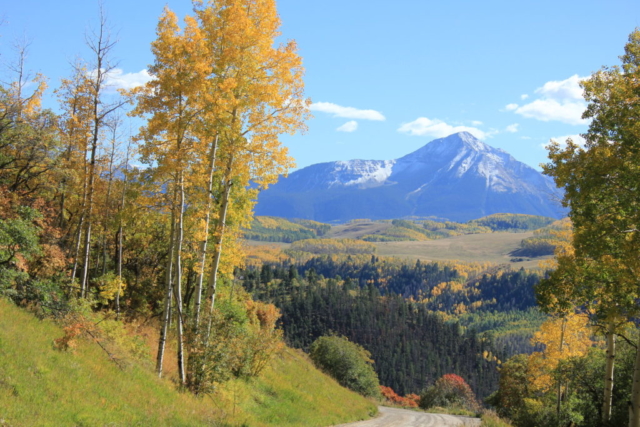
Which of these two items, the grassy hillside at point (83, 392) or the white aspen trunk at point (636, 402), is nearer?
the grassy hillside at point (83, 392)

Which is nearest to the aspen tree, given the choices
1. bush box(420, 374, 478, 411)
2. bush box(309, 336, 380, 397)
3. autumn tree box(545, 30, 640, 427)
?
autumn tree box(545, 30, 640, 427)

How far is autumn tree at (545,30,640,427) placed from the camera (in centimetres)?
1183

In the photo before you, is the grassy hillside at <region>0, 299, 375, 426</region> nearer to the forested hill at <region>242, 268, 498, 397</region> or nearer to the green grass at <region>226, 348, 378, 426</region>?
the green grass at <region>226, 348, 378, 426</region>

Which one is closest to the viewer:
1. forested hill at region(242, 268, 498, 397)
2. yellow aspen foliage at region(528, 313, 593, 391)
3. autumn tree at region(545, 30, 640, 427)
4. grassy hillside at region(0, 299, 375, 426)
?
grassy hillside at region(0, 299, 375, 426)

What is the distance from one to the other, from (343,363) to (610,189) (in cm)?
4247

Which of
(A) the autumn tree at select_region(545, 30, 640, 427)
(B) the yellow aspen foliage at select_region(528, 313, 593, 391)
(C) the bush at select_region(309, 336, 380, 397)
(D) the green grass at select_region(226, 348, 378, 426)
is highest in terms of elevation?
(A) the autumn tree at select_region(545, 30, 640, 427)

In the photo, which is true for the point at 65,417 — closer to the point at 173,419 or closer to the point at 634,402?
the point at 173,419

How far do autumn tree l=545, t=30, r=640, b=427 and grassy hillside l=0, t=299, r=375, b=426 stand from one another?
1122cm

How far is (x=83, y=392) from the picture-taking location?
36.1 ft

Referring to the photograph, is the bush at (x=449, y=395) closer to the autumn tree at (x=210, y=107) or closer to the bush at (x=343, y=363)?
the bush at (x=343, y=363)

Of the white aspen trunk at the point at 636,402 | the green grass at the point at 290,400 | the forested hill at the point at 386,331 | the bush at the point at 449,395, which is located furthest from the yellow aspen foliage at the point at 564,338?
the forested hill at the point at 386,331

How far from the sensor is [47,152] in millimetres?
17891

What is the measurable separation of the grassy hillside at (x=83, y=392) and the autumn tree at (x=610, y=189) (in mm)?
11218

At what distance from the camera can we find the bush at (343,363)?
50.8 m
